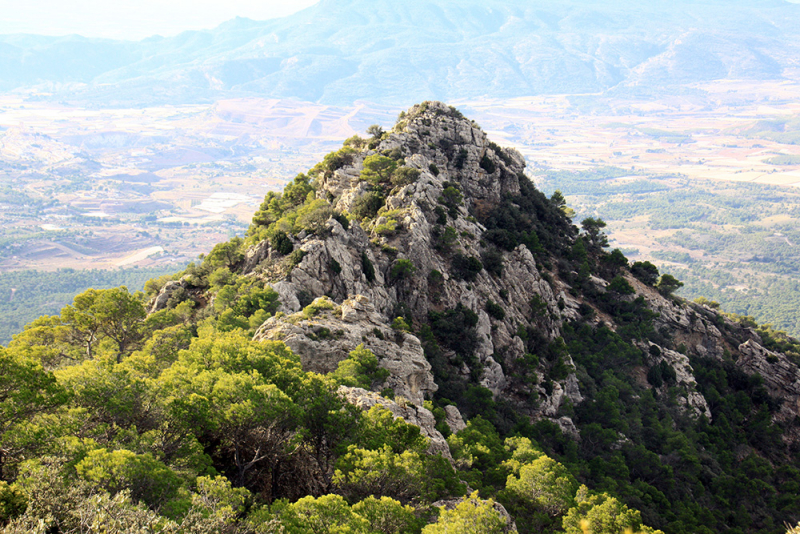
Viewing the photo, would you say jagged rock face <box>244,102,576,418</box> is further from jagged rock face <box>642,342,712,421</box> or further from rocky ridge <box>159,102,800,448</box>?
jagged rock face <box>642,342,712,421</box>

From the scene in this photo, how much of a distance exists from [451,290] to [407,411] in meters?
26.2

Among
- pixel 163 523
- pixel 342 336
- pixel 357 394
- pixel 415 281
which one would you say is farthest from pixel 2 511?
pixel 415 281

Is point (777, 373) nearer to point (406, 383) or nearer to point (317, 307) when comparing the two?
point (406, 383)

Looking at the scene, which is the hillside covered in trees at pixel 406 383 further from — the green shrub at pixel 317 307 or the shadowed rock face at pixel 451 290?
the shadowed rock face at pixel 451 290

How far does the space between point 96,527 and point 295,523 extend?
7.61 meters

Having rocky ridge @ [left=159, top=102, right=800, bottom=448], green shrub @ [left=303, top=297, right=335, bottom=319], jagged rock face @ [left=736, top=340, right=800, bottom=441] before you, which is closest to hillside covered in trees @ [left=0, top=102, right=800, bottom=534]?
green shrub @ [left=303, top=297, right=335, bottom=319]

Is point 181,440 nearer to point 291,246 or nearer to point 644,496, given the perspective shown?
point 291,246

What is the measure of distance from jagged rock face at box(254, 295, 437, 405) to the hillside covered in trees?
0.21 metres

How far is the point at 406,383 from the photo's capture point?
43750 mm

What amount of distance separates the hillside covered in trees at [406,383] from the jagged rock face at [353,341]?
0.21m

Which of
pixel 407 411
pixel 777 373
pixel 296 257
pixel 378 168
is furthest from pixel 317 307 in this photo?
pixel 777 373

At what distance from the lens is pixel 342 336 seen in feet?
140

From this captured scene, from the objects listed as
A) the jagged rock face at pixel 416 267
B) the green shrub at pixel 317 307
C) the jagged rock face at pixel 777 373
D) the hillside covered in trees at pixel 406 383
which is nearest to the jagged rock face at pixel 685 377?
the hillside covered in trees at pixel 406 383

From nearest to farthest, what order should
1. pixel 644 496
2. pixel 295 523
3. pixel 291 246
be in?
1. pixel 295 523
2. pixel 644 496
3. pixel 291 246
